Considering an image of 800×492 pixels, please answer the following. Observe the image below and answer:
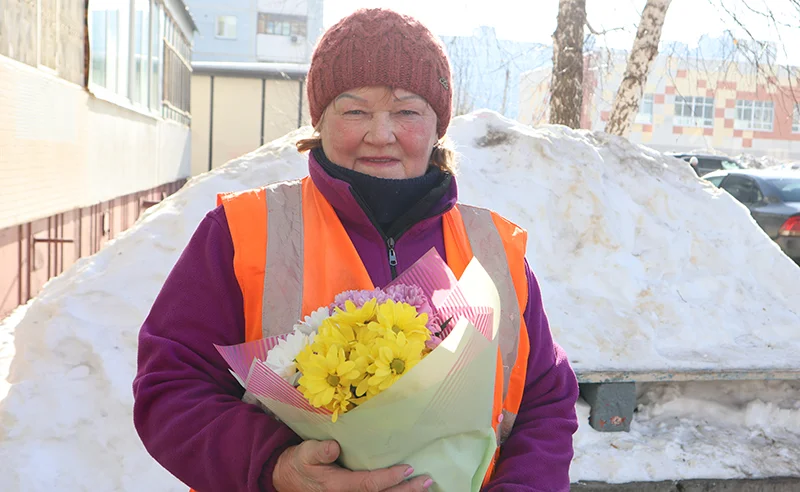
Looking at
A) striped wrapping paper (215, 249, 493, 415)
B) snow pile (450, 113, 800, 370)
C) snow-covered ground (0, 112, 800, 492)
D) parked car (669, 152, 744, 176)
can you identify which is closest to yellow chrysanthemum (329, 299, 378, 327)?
striped wrapping paper (215, 249, 493, 415)

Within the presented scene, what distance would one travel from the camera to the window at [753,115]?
5712 centimetres

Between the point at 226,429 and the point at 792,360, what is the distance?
413cm

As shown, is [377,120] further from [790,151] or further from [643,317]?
[790,151]

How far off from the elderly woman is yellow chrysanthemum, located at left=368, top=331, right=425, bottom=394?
1.23 feet

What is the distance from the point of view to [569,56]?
9734 millimetres

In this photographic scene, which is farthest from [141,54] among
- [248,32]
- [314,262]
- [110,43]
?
[248,32]

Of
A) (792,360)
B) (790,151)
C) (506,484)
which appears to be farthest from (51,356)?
(790,151)

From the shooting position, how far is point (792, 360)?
15.8 ft

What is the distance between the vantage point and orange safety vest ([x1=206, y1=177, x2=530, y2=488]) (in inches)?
73.6

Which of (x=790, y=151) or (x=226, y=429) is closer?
(x=226, y=429)

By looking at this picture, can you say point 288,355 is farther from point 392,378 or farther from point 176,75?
point 176,75

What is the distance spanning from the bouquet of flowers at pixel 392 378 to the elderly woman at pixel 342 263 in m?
0.19

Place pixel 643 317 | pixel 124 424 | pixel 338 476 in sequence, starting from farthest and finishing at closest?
pixel 643 317
pixel 124 424
pixel 338 476

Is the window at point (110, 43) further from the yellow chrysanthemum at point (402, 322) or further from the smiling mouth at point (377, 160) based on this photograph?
the yellow chrysanthemum at point (402, 322)
